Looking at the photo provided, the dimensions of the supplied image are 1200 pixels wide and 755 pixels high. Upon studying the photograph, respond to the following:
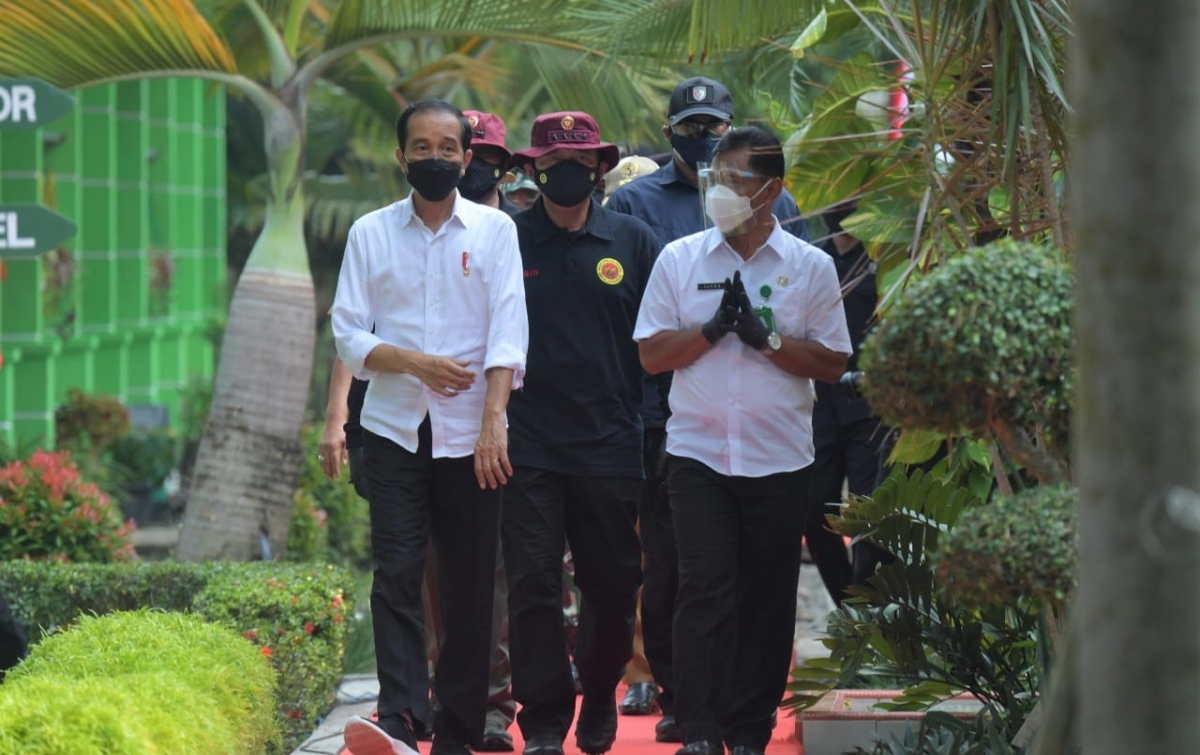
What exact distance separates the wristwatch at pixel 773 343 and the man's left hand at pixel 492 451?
32.2 inches

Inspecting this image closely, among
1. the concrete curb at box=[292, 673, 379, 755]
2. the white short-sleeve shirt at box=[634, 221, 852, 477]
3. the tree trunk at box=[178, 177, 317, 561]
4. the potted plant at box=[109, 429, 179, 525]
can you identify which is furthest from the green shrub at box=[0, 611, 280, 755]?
the potted plant at box=[109, 429, 179, 525]

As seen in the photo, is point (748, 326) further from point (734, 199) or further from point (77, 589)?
point (77, 589)

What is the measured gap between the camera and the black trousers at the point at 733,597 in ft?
19.0

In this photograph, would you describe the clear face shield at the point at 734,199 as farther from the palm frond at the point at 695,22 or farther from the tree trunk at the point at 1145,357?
the tree trunk at the point at 1145,357

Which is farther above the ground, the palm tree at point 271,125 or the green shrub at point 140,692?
the palm tree at point 271,125

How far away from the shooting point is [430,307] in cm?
589

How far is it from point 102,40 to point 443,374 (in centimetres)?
485

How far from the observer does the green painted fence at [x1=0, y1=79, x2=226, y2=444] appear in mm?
13453

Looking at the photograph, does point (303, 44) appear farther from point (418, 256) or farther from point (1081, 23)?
point (1081, 23)

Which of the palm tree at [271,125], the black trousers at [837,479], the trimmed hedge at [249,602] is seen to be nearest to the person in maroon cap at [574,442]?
the trimmed hedge at [249,602]

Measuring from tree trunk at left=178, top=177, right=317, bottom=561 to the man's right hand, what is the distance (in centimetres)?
458

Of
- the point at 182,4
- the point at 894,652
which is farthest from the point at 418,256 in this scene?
the point at 182,4

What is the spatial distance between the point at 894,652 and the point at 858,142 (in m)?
2.22

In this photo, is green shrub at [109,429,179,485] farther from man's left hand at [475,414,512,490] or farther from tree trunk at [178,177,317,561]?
man's left hand at [475,414,512,490]
